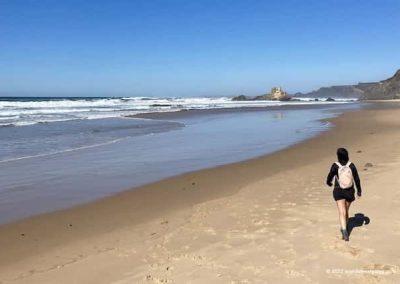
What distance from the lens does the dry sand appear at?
4906mm

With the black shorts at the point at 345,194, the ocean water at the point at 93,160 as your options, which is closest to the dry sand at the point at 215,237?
the black shorts at the point at 345,194

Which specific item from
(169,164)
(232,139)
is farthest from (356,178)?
(232,139)

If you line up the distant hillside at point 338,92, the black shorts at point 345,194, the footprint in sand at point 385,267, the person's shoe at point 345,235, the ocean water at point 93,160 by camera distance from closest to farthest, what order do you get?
the footprint in sand at point 385,267
the person's shoe at point 345,235
the black shorts at point 345,194
the ocean water at point 93,160
the distant hillside at point 338,92

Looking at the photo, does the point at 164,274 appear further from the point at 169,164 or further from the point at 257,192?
the point at 169,164

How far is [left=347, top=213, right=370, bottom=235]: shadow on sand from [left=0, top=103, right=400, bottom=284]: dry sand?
0.05 metres

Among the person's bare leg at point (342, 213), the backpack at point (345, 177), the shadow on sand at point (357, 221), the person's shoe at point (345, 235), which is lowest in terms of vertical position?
the shadow on sand at point (357, 221)

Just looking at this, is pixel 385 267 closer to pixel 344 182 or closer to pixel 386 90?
pixel 344 182

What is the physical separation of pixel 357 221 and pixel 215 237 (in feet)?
6.93

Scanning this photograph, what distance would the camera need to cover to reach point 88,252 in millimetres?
5840

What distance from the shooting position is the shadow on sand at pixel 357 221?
624 centimetres

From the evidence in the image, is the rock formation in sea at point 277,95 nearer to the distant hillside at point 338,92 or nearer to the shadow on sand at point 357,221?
the distant hillside at point 338,92

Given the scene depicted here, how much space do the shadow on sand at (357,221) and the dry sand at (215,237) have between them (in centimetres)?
5

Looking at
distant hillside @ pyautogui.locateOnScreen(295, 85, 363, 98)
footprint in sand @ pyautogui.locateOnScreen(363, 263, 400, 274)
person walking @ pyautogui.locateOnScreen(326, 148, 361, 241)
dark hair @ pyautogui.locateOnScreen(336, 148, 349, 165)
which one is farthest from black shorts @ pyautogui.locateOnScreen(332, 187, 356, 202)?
distant hillside @ pyautogui.locateOnScreen(295, 85, 363, 98)

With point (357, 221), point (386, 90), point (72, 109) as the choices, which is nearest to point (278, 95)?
point (386, 90)
